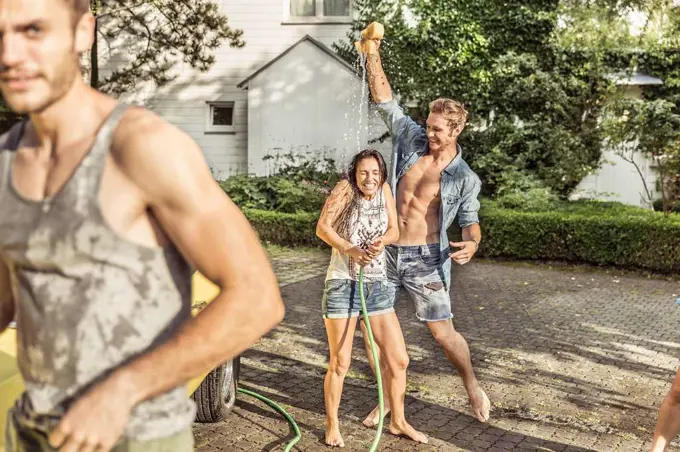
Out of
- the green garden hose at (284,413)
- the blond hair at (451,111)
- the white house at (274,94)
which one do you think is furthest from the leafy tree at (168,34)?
the blond hair at (451,111)

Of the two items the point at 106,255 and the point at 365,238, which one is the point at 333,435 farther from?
the point at 106,255

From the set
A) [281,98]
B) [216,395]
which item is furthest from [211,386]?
[281,98]

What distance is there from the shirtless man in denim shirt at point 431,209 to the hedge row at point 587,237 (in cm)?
856

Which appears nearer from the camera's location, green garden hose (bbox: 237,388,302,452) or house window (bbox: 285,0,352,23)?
green garden hose (bbox: 237,388,302,452)

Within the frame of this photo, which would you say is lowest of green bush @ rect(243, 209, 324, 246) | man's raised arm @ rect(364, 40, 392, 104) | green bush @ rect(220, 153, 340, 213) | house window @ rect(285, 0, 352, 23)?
green bush @ rect(243, 209, 324, 246)

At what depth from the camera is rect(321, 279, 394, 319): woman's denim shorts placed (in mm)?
4805

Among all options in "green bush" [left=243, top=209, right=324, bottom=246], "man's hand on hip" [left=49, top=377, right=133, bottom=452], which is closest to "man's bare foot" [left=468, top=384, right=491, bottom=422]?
"man's hand on hip" [left=49, top=377, right=133, bottom=452]

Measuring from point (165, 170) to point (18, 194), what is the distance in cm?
28

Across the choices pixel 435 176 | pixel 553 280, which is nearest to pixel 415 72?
pixel 553 280

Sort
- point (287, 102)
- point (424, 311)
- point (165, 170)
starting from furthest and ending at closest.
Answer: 1. point (287, 102)
2. point (424, 311)
3. point (165, 170)

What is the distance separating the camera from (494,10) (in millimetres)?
19484

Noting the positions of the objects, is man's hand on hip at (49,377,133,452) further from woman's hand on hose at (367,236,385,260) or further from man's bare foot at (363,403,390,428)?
man's bare foot at (363,403,390,428)

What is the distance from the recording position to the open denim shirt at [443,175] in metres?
5.27

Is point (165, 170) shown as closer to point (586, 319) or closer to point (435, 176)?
point (435, 176)
